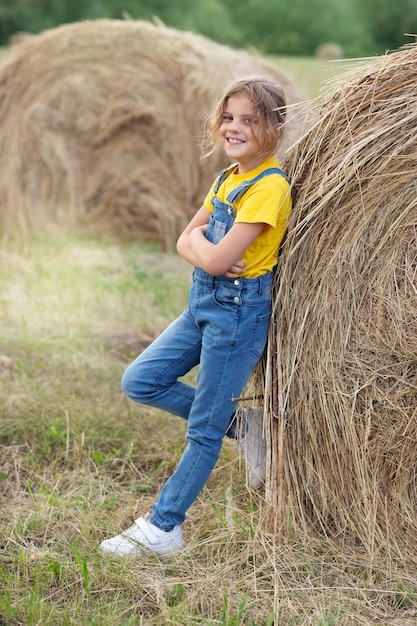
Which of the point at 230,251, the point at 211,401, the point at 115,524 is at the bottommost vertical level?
the point at 115,524

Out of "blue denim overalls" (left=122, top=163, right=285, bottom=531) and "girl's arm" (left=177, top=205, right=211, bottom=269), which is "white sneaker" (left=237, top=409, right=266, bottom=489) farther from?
"girl's arm" (left=177, top=205, right=211, bottom=269)

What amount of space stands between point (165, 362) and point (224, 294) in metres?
0.37

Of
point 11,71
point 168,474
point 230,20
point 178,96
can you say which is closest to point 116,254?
point 178,96

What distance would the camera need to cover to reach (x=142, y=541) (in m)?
2.86

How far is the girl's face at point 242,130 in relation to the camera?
274cm

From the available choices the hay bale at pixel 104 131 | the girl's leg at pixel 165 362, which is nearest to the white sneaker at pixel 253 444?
the girl's leg at pixel 165 362

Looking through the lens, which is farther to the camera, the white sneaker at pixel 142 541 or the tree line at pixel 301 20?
the tree line at pixel 301 20

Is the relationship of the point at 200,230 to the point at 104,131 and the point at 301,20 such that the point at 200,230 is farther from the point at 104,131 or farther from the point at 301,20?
the point at 301,20

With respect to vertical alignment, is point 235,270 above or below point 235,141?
below

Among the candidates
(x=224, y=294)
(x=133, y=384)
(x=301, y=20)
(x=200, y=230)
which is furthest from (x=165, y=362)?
(x=301, y=20)

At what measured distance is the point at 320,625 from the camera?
8.14 feet

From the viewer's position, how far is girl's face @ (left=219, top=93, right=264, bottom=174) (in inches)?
108

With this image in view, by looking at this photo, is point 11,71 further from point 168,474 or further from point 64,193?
point 168,474

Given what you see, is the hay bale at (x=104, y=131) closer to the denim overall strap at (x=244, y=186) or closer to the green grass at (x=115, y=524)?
the green grass at (x=115, y=524)
